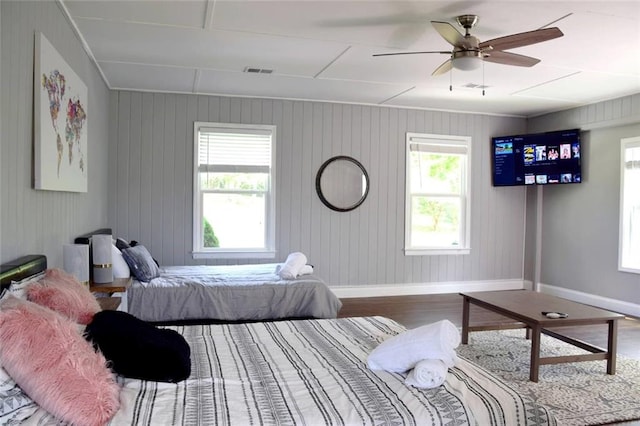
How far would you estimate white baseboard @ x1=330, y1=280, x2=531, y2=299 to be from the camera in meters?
6.45

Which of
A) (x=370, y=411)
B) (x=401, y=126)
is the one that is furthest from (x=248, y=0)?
(x=401, y=126)

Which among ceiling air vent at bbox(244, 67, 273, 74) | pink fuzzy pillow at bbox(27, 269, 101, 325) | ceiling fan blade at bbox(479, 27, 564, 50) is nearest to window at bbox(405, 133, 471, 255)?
ceiling air vent at bbox(244, 67, 273, 74)

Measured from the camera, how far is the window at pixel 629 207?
5.69 metres

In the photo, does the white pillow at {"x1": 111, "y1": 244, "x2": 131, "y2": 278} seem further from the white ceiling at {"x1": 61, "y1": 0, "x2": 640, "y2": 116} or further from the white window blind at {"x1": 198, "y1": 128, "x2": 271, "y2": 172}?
the white window blind at {"x1": 198, "y1": 128, "x2": 271, "y2": 172}

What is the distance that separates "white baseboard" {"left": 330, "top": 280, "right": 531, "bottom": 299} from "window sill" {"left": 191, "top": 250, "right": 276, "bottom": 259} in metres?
1.00

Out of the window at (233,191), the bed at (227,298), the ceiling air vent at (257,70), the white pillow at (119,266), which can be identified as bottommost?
the bed at (227,298)

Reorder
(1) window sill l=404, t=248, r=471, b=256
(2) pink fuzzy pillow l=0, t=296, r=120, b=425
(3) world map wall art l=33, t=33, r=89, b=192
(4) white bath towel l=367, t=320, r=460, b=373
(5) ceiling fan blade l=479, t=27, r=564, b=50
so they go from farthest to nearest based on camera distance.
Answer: (1) window sill l=404, t=248, r=471, b=256 < (5) ceiling fan blade l=479, t=27, r=564, b=50 < (3) world map wall art l=33, t=33, r=89, b=192 < (4) white bath towel l=367, t=320, r=460, b=373 < (2) pink fuzzy pillow l=0, t=296, r=120, b=425

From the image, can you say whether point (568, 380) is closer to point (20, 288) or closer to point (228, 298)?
point (228, 298)

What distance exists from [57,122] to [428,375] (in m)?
2.63

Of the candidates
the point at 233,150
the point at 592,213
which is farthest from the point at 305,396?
the point at 592,213

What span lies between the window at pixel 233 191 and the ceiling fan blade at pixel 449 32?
3.22 metres

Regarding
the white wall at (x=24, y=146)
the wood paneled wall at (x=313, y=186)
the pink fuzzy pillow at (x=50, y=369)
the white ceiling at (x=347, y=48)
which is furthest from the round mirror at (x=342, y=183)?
the pink fuzzy pillow at (x=50, y=369)

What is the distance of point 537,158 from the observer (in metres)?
6.57

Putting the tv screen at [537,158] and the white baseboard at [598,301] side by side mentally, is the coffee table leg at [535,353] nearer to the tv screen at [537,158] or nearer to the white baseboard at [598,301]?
the white baseboard at [598,301]
